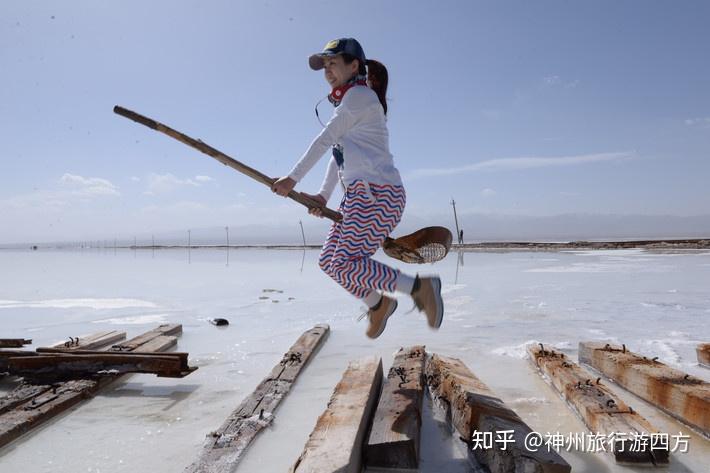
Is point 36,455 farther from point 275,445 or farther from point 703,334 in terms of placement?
point 703,334

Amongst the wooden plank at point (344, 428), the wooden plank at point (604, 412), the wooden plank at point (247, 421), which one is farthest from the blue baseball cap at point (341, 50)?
the wooden plank at point (604, 412)

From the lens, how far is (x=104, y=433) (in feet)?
9.30

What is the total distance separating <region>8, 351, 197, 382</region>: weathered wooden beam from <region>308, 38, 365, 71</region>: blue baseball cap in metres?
2.44

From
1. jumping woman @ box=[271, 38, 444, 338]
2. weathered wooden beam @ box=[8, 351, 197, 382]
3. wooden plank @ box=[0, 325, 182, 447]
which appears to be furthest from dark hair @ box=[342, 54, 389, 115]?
wooden plank @ box=[0, 325, 182, 447]

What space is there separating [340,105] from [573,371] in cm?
248

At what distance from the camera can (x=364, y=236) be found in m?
3.25

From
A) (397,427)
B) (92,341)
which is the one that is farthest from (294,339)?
(397,427)

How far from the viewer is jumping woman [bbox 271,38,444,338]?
321 centimetres

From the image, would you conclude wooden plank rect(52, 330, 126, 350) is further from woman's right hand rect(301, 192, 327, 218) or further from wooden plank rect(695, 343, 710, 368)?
wooden plank rect(695, 343, 710, 368)

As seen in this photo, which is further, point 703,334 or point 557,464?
point 703,334

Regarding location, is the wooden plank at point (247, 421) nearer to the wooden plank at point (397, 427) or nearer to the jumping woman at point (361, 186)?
the wooden plank at point (397, 427)

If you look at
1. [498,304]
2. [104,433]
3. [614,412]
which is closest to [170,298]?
[498,304]

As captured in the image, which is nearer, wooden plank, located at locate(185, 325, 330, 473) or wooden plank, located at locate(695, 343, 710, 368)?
wooden plank, located at locate(185, 325, 330, 473)

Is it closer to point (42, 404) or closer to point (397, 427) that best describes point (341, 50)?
point (397, 427)
